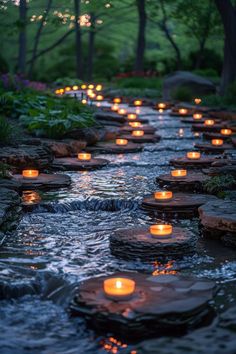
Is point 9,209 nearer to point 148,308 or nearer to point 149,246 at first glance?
point 149,246

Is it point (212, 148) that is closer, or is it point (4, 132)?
point (4, 132)

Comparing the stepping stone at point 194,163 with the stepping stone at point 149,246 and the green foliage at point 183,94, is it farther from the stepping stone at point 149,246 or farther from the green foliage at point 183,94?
the green foliage at point 183,94

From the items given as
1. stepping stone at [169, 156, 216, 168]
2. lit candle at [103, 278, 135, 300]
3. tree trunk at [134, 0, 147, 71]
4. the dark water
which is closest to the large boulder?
tree trunk at [134, 0, 147, 71]

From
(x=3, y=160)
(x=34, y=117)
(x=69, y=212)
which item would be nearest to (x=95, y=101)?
(x=34, y=117)

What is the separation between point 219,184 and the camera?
829cm

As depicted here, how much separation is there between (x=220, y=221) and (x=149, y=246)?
0.94m

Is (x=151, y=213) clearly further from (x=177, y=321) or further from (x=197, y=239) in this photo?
(x=177, y=321)

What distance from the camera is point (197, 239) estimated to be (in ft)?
21.1

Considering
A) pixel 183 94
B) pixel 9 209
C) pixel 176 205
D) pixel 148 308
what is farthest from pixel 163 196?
pixel 183 94

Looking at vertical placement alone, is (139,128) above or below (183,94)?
below

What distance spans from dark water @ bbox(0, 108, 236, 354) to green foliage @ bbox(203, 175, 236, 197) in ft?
2.54

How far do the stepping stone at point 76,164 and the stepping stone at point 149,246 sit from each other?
14.0 ft

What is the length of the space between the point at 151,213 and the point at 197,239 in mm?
1106

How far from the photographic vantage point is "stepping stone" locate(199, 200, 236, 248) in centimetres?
624
